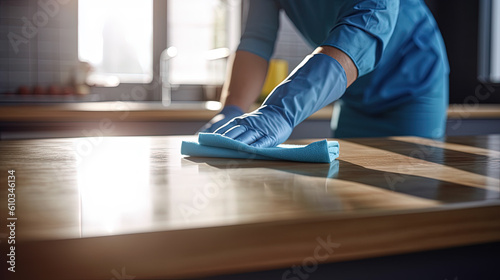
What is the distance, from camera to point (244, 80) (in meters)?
1.31

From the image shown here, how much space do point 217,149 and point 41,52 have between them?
2.55 meters

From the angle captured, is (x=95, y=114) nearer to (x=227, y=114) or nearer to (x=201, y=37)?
(x=227, y=114)

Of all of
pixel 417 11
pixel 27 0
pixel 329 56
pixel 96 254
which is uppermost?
pixel 27 0

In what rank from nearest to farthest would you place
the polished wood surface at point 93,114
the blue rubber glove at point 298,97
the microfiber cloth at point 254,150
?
1. the microfiber cloth at point 254,150
2. the blue rubber glove at point 298,97
3. the polished wood surface at point 93,114

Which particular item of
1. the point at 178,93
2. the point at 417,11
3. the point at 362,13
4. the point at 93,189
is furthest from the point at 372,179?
the point at 178,93

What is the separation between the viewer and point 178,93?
3258 millimetres

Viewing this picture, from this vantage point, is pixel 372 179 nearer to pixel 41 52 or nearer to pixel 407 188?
pixel 407 188

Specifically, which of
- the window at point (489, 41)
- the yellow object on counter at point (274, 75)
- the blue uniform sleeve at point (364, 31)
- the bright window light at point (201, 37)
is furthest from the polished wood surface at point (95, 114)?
the window at point (489, 41)

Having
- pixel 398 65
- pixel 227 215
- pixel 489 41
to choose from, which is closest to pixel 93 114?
pixel 398 65

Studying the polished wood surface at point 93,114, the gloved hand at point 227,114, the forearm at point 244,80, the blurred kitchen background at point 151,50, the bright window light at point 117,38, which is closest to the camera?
the gloved hand at point 227,114

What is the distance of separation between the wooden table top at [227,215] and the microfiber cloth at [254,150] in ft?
0.10

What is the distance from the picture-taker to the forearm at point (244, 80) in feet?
4.24

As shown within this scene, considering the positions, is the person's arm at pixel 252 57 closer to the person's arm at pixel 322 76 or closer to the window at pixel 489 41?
the person's arm at pixel 322 76

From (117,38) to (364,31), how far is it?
96.6 inches
